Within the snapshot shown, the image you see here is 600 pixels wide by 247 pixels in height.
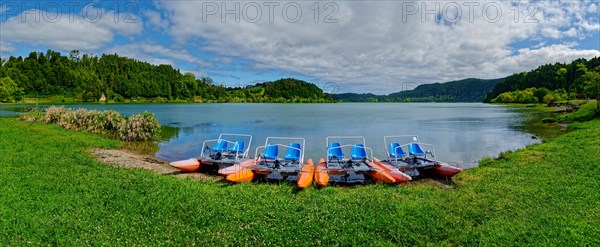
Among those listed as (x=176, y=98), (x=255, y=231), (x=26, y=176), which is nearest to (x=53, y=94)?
(x=176, y=98)

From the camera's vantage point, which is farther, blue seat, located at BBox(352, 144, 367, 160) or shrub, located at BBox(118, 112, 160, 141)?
shrub, located at BBox(118, 112, 160, 141)

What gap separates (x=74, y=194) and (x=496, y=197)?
43.1ft

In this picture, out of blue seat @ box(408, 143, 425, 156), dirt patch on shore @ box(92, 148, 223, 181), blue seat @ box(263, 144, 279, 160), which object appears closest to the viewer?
dirt patch on shore @ box(92, 148, 223, 181)

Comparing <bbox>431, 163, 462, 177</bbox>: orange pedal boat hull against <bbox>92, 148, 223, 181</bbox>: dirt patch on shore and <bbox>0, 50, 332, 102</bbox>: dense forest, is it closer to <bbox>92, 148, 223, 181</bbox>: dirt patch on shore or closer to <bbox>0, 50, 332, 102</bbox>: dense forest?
<bbox>92, 148, 223, 181</bbox>: dirt patch on shore

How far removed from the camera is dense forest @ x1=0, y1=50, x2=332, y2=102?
115800 mm

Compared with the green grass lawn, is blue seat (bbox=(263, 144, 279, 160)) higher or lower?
higher

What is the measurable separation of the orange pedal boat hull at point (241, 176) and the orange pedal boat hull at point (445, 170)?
8.70 m

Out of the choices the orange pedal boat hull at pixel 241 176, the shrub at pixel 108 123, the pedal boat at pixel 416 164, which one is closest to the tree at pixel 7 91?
the shrub at pixel 108 123

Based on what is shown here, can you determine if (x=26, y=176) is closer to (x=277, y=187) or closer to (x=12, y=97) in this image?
(x=277, y=187)

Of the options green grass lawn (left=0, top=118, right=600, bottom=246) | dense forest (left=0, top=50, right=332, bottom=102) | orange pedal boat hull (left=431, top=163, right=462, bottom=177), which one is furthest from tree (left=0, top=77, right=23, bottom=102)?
orange pedal boat hull (left=431, top=163, right=462, bottom=177)

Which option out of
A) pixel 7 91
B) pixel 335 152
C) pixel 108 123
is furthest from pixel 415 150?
pixel 7 91

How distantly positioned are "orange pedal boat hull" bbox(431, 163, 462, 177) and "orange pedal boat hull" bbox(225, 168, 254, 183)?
28.6 ft

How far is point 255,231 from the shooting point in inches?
298

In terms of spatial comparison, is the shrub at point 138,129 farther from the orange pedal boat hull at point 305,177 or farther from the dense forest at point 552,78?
the dense forest at point 552,78
